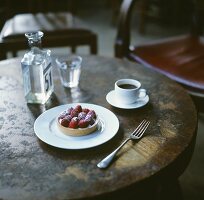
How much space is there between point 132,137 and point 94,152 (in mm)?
101

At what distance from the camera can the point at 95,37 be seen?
5.76ft

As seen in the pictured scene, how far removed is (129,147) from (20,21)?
1321 mm

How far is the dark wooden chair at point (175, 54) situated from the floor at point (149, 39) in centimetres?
30

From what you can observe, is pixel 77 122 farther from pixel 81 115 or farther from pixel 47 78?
pixel 47 78

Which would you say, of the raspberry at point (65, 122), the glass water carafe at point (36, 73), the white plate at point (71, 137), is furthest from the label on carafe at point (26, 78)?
the raspberry at point (65, 122)

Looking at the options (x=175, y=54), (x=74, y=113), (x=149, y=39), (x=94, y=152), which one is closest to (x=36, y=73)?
(x=74, y=113)

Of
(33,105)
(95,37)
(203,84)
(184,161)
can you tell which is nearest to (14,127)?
(33,105)

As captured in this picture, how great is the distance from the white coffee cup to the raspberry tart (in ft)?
0.43

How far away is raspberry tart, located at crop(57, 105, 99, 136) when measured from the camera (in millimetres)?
758

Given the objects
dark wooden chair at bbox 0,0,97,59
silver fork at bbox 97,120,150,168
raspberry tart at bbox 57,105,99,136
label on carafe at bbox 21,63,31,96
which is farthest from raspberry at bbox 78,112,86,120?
dark wooden chair at bbox 0,0,97,59

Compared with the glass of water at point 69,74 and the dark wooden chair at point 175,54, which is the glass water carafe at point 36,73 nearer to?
the glass of water at point 69,74

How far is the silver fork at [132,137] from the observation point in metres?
0.68

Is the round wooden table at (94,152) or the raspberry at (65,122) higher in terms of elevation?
the raspberry at (65,122)

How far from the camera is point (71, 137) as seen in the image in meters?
0.76
